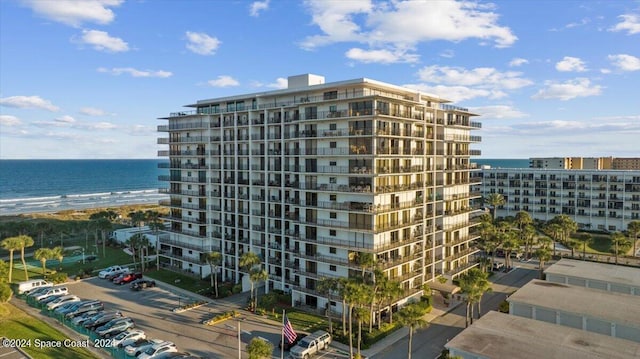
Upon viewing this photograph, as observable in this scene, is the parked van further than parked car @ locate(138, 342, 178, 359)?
Yes

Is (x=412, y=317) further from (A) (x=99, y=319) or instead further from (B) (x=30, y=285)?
(B) (x=30, y=285)

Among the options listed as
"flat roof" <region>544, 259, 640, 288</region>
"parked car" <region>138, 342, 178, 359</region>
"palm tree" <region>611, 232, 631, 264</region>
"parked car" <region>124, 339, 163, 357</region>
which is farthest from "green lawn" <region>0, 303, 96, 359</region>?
"palm tree" <region>611, 232, 631, 264</region>

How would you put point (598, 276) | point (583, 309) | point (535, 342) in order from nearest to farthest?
point (535, 342)
point (583, 309)
point (598, 276)

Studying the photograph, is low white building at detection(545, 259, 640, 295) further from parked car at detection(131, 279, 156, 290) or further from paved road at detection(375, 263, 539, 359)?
parked car at detection(131, 279, 156, 290)

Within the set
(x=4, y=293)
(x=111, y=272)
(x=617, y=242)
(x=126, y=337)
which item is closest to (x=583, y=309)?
(x=617, y=242)

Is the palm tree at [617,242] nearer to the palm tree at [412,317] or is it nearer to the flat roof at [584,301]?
the flat roof at [584,301]

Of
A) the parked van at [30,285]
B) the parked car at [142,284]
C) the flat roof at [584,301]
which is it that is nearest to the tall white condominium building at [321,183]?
the parked car at [142,284]
